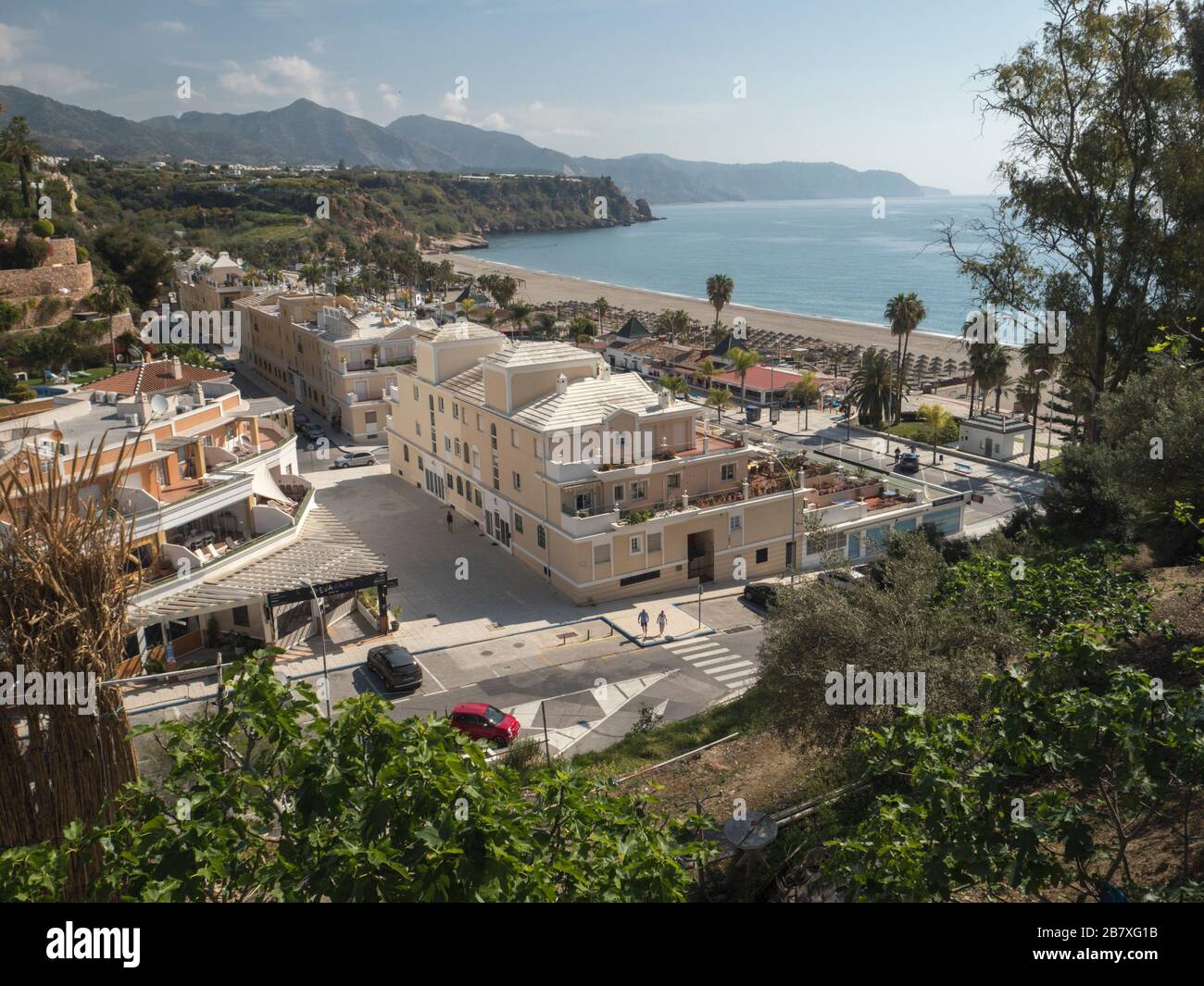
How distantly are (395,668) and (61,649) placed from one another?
17695mm

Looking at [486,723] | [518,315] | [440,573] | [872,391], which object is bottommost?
[486,723]

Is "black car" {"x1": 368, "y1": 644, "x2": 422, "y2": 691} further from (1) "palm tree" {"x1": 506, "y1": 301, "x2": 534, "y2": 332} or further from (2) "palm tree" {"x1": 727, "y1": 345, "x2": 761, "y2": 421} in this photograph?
(1) "palm tree" {"x1": 506, "y1": 301, "x2": 534, "y2": 332}

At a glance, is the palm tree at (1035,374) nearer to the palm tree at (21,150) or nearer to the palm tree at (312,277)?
the palm tree at (312,277)

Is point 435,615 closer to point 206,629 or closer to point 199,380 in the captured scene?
point 206,629

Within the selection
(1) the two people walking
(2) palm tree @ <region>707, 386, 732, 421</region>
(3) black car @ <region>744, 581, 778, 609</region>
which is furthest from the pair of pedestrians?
(2) palm tree @ <region>707, 386, 732, 421</region>

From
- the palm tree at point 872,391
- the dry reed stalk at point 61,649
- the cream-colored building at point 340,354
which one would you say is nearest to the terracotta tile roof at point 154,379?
the cream-colored building at point 340,354

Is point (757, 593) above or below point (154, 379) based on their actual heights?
below

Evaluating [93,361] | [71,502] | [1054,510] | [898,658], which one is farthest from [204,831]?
[93,361]

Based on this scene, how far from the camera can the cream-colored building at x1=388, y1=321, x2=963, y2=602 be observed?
120ft

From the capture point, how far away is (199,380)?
128 ft

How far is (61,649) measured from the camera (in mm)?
11078

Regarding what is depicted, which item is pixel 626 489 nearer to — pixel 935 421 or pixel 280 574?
pixel 280 574

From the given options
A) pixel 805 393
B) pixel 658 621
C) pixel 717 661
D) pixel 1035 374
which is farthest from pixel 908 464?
pixel 717 661

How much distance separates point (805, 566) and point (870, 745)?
2981 cm
